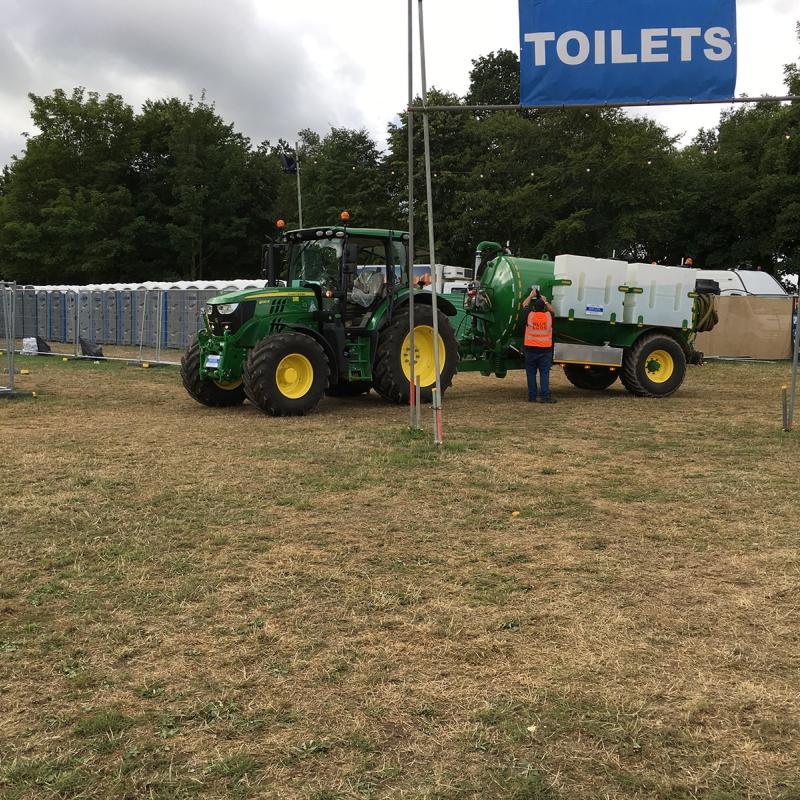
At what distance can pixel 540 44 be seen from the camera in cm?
772

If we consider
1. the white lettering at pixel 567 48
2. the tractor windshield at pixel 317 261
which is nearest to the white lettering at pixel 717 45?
the white lettering at pixel 567 48

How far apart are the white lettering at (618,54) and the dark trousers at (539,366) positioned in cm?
552

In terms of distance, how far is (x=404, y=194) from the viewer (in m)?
41.6

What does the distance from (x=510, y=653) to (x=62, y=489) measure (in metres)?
4.48

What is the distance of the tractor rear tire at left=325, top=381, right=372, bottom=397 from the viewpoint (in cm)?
1298

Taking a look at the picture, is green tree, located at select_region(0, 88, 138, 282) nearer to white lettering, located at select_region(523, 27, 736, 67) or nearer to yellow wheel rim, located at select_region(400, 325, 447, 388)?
yellow wheel rim, located at select_region(400, 325, 447, 388)

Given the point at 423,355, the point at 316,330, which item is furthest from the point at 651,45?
the point at 423,355

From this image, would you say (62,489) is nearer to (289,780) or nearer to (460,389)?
(289,780)

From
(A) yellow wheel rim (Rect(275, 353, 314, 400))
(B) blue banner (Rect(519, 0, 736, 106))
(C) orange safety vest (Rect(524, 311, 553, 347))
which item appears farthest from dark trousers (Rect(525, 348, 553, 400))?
(B) blue banner (Rect(519, 0, 736, 106))

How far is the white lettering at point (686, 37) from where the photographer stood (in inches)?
297

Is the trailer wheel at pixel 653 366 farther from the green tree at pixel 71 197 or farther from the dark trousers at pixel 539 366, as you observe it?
the green tree at pixel 71 197

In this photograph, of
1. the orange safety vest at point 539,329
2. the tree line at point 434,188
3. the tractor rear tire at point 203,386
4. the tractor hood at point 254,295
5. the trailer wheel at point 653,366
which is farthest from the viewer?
the tree line at point 434,188

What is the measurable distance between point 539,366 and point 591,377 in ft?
8.42

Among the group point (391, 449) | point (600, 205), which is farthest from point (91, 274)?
point (391, 449)
